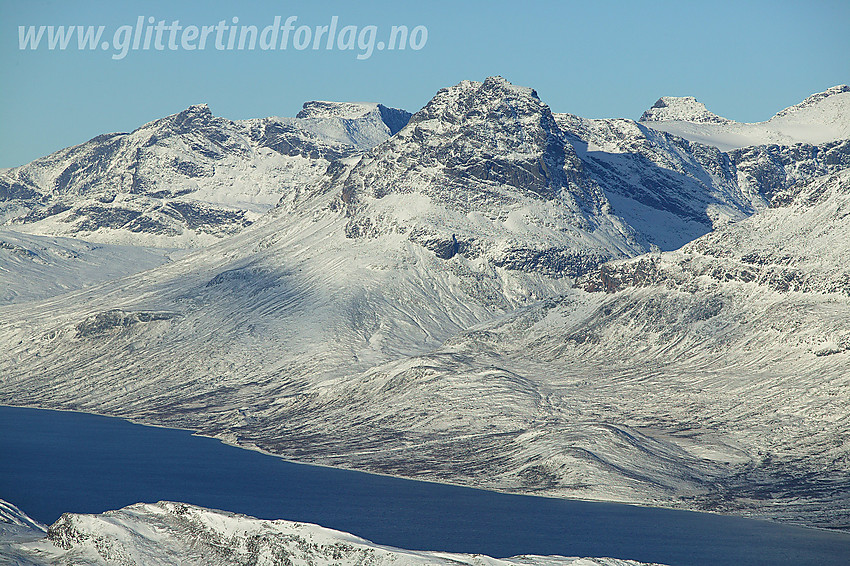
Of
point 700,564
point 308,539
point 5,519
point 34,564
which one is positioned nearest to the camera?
point 34,564

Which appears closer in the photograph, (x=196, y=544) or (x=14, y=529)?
(x=196, y=544)

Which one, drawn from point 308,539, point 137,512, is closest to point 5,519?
point 137,512

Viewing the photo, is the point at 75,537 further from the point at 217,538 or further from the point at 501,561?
the point at 501,561

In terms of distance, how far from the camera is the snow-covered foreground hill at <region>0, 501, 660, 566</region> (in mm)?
121188

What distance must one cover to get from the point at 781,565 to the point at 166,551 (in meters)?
111

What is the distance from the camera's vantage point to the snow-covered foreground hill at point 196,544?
121 meters

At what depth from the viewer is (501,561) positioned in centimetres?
12975

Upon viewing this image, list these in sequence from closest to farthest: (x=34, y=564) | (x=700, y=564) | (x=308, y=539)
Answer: (x=34, y=564) → (x=308, y=539) → (x=700, y=564)

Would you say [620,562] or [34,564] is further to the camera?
[620,562]

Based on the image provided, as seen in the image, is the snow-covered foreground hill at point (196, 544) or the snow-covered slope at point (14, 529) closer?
the snow-covered foreground hill at point (196, 544)

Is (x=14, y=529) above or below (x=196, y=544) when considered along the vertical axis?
below

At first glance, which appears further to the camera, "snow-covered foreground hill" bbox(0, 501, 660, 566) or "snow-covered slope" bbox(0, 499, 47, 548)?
"snow-covered slope" bbox(0, 499, 47, 548)

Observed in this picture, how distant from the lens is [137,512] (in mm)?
130250

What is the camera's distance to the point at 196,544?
411 feet
